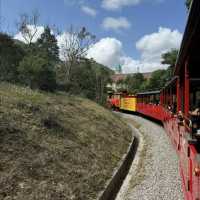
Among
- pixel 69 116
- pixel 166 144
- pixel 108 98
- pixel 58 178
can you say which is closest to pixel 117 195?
pixel 58 178

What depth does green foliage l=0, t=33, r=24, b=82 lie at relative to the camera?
22984 mm

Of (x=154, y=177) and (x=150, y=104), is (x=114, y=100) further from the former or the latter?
(x=154, y=177)

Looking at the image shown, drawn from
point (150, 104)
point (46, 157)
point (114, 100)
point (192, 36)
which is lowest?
point (46, 157)

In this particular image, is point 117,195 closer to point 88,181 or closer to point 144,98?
point 88,181

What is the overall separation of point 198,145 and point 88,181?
10.9 feet

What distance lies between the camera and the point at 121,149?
1427 cm

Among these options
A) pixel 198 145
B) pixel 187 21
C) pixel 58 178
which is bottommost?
pixel 58 178

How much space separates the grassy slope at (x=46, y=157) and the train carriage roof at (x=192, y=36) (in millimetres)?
3615

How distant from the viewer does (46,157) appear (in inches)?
341

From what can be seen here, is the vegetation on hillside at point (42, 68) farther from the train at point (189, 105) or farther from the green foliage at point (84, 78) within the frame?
the train at point (189, 105)

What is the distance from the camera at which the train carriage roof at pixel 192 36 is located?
175 inches

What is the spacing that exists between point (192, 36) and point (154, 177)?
6.10 metres

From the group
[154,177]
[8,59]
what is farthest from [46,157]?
[8,59]

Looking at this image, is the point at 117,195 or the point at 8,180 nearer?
the point at 8,180
